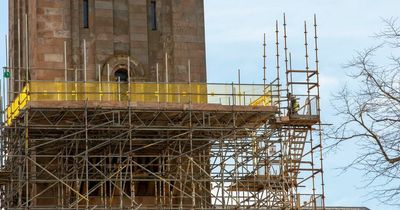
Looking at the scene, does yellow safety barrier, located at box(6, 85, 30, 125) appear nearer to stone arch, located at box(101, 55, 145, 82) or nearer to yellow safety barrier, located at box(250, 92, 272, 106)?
stone arch, located at box(101, 55, 145, 82)

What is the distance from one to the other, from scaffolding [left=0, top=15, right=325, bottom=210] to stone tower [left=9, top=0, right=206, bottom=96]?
2737mm

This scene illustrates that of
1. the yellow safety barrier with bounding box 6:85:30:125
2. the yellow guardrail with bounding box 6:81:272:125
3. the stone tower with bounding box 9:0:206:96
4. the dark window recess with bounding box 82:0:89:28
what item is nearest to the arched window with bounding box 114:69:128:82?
the stone tower with bounding box 9:0:206:96

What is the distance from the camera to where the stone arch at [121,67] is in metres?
61.1

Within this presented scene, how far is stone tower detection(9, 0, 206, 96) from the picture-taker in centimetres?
6019

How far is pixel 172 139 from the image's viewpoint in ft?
188

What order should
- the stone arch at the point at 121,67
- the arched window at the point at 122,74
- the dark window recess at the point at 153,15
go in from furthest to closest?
the dark window recess at the point at 153,15 < the arched window at the point at 122,74 < the stone arch at the point at 121,67

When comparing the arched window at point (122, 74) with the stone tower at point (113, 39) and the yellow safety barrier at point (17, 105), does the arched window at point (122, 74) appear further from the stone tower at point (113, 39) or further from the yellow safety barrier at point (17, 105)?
the yellow safety barrier at point (17, 105)

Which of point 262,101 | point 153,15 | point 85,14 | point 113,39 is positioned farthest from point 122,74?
point 262,101

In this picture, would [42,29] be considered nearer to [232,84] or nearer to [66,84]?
[66,84]

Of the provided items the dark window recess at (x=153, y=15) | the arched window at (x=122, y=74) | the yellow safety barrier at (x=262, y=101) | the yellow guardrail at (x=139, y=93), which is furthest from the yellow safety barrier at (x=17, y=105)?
the yellow safety barrier at (x=262, y=101)

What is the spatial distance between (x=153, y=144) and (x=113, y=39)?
640cm

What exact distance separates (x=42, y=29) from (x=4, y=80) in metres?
2.93

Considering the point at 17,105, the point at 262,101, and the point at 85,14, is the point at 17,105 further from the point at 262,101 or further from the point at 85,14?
the point at 262,101

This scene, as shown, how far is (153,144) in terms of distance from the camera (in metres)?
58.0
